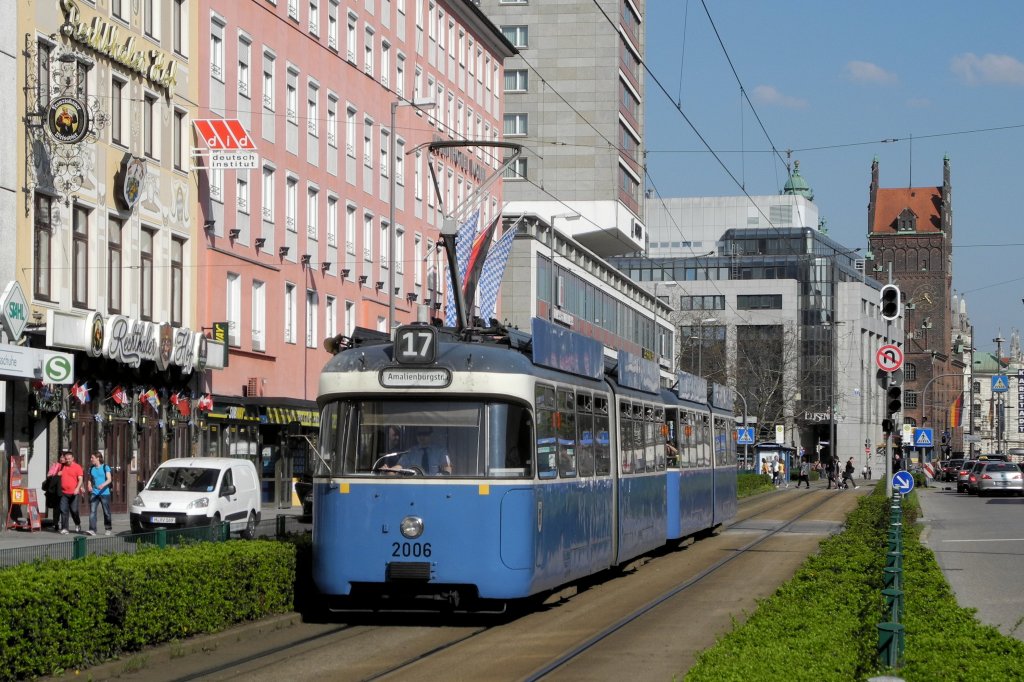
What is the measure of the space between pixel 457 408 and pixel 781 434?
70.7m

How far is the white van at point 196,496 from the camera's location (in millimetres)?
30734

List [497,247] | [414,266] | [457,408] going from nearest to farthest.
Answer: [457,408] < [497,247] < [414,266]

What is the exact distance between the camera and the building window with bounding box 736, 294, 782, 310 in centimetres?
14200

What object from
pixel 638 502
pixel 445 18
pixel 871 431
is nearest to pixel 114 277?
pixel 638 502

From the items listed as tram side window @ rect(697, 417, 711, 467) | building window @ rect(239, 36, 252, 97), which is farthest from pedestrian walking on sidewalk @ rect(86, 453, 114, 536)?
building window @ rect(239, 36, 252, 97)

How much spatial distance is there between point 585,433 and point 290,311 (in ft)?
105

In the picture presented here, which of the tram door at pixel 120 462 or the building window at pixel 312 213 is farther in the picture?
the building window at pixel 312 213

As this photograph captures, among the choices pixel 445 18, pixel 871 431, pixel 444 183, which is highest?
pixel 445 18

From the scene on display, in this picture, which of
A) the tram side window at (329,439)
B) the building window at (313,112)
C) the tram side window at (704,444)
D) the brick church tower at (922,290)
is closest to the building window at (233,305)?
the building window at (313,112)

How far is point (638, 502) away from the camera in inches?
880

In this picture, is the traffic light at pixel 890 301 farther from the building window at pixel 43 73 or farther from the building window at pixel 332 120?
the building window at pixel 332 120

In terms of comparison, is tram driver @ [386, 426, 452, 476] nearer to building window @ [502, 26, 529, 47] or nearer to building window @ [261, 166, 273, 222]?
building window @ [261, 166, 273, 222]

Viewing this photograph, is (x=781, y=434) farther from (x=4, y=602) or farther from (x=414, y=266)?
(x=4, y=602)

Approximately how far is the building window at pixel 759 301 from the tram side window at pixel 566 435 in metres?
125
